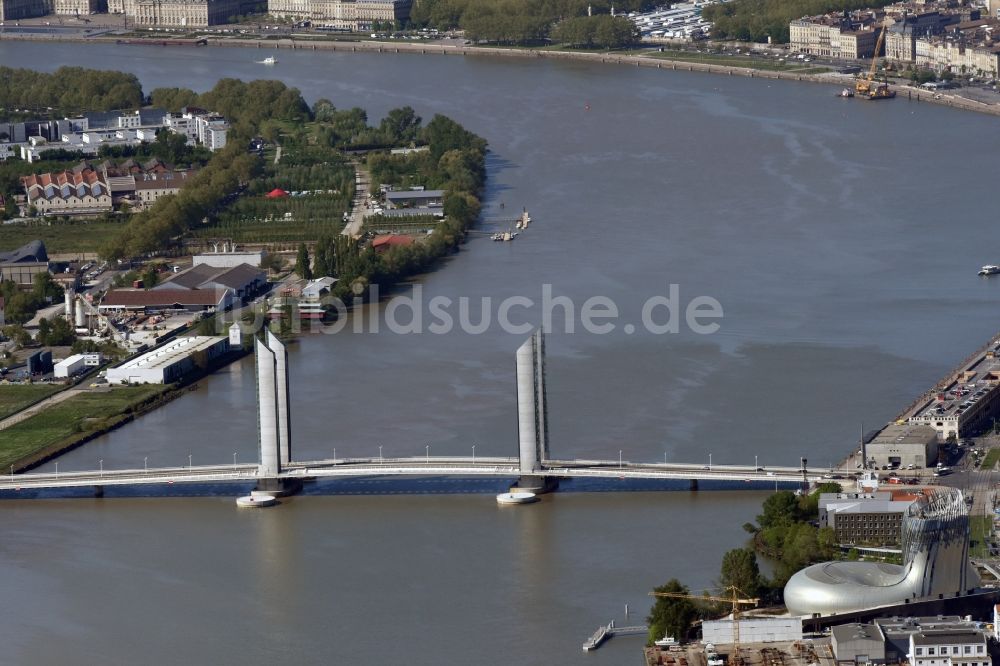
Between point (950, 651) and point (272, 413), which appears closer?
point (950, 651)

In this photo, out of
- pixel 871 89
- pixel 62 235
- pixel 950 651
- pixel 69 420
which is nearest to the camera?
pixel 950 651

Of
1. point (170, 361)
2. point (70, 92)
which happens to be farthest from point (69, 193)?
point (170, 361)

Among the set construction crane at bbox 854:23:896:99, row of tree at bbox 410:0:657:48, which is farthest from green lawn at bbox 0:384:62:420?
row of tree at bbox 410:0:657:48

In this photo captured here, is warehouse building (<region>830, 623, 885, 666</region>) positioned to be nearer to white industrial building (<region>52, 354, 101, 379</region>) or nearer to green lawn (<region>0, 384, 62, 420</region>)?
green lawn (<region>0, 384, 62, 420</region>)

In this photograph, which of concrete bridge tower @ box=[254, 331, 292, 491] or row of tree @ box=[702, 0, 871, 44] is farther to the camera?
row of tree @ box=[702, 0, 871, 44]

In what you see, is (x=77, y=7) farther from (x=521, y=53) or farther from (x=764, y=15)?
(x=764, y=15)

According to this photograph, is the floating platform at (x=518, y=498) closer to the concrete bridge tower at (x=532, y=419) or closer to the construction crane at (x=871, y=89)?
the concrete bridge tower at (x=532, y=419)
